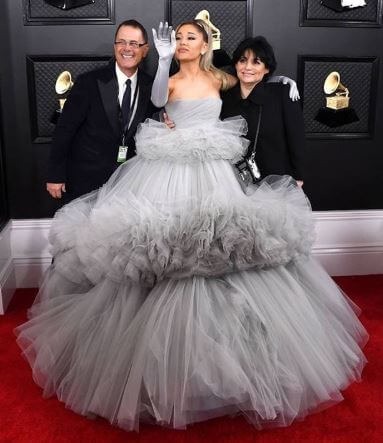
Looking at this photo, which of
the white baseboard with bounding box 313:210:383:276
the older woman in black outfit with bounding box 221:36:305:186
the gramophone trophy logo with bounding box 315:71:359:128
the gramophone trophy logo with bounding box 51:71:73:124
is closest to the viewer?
the older woman in black outfit with bounding box 221:36:305:186

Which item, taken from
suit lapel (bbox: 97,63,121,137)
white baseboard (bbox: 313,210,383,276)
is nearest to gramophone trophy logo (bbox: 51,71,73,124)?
suit lapel (bbox: 97,63,121,137)

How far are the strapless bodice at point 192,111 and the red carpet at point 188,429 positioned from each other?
1.27 m

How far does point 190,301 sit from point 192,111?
0.90m

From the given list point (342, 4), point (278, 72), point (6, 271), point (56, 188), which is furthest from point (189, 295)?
point (342, 4)

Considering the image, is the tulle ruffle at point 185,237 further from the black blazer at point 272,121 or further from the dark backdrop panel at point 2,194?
the dark backdrop panel at point 2,194

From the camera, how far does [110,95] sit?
105 inches

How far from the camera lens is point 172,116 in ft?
7.97

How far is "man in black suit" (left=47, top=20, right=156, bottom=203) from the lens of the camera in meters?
2.65

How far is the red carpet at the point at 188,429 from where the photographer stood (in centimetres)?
193

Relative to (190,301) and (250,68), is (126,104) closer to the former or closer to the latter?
(250,68)

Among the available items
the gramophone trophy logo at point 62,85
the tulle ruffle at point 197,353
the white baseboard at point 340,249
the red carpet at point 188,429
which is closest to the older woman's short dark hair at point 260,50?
the tulle ruffle at point 197,353

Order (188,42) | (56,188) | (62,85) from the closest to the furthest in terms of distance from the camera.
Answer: (188,42) → (56,188) → (62,85)

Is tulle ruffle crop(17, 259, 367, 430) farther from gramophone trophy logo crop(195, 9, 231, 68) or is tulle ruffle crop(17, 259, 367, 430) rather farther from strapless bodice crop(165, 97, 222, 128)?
gramophone trophy logo crop(195, 9, 231, 68)

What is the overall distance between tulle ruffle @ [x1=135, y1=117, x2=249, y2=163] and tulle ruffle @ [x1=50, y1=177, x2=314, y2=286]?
0.22 meters
